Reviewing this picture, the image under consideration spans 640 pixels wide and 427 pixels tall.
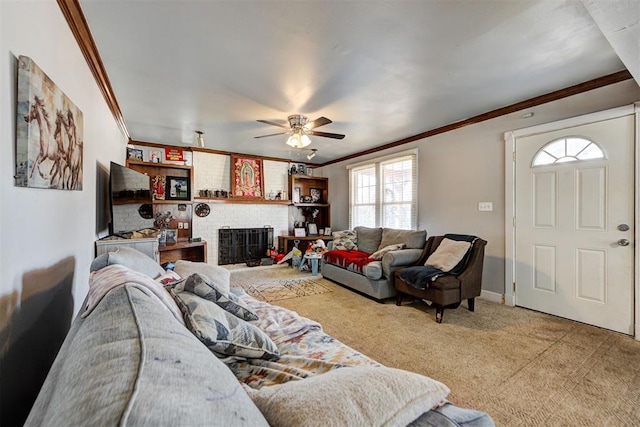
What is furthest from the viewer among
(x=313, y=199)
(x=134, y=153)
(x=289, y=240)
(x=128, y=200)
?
(x=313, y=199)

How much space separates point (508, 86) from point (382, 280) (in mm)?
2536

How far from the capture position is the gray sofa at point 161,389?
1.24 feet

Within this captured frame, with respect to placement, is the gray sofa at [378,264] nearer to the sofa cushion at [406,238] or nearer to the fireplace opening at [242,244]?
the sofa cushion at [406,238]

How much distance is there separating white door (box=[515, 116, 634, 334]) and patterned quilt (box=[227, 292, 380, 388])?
2.93 metres

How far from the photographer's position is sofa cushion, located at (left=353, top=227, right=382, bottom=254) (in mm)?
4569

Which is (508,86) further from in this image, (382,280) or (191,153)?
(191,153)

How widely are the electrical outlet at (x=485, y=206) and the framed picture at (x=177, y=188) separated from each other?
488 cm

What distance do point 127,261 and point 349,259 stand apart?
2972mm

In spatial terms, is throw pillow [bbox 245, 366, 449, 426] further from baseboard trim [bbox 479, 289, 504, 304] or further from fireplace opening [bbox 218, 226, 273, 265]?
fireplace opening [bbox 218, 226, 273, 265]

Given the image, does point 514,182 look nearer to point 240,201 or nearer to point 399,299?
point 399,299

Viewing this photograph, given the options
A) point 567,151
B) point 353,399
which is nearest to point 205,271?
point 353,399

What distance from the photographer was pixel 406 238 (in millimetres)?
3973

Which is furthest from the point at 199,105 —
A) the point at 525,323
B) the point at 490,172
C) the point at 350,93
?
the point at 525,323

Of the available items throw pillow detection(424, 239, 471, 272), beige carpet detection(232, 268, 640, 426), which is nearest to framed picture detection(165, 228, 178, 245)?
beige carpet detection(232, 268, 640, 426)
